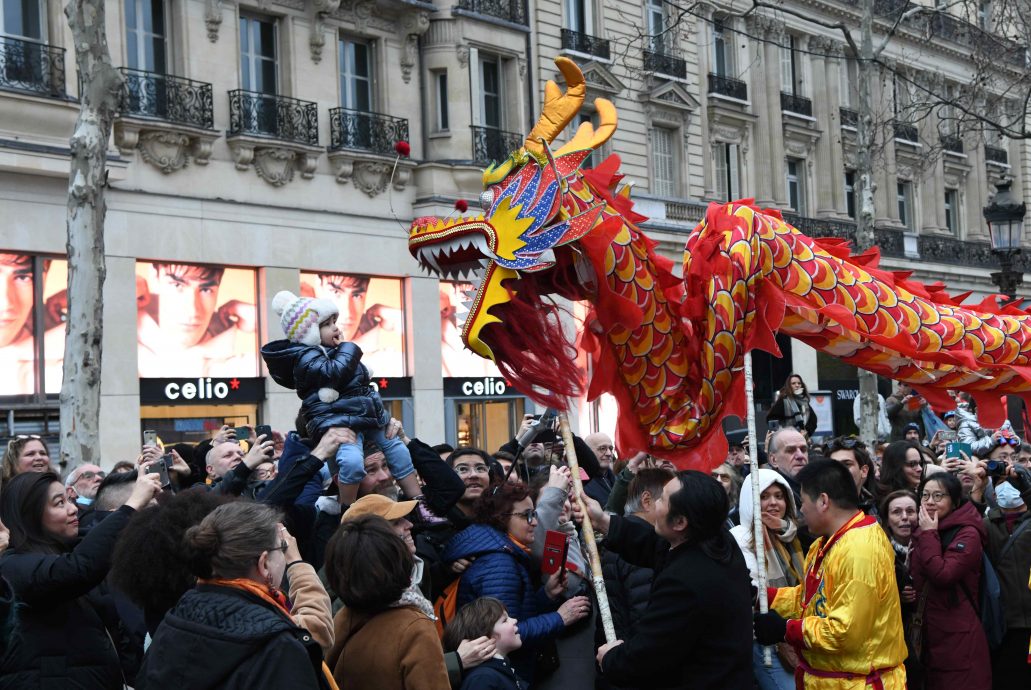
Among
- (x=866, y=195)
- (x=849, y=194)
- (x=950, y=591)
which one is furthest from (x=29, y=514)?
(x=849, y=194)

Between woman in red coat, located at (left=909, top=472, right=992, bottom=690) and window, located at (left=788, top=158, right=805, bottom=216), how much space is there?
83.7ft

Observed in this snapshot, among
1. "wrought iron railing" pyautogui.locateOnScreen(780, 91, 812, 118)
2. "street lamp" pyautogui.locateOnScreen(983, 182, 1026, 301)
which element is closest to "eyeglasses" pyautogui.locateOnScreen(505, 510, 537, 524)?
"street lamp" pyautogui.locateOnScreen(983, 182, 1026, 301)

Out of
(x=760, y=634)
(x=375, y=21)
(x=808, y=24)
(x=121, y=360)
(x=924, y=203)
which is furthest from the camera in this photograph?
(x=924, y=203)

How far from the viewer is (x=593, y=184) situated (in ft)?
20.2

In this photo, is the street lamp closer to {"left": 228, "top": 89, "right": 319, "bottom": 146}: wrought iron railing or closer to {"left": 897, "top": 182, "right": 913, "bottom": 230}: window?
{"left": 228, "top": 89, "right": 319, "bottom": 146}: wrought iron railing

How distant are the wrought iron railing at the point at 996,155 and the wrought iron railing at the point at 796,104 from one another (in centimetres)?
817

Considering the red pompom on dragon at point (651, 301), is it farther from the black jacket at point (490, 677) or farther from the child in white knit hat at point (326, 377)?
the black jacket at point (490, 677)

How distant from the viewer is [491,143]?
23.3 meters

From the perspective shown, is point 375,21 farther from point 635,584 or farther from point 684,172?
point 635,584

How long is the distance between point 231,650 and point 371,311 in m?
18.6

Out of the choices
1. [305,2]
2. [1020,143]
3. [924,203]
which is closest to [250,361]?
A: [305,2]

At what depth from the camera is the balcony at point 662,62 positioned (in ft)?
87.3

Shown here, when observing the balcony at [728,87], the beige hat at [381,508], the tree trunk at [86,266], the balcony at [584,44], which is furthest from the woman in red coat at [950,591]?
the balcony at [728,87]

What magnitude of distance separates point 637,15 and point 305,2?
8346mm
